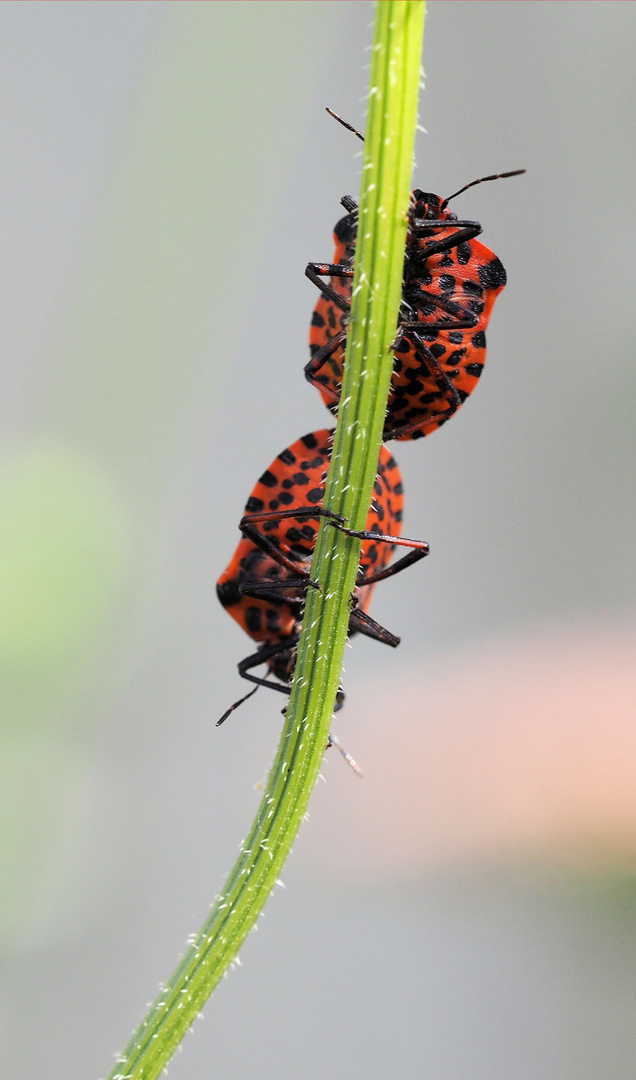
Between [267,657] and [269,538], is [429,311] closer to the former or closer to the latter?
[269,538]

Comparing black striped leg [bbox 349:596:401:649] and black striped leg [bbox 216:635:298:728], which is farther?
black striped leg [bbox 216:635:298:728]

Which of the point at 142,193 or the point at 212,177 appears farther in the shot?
the point at 212,177

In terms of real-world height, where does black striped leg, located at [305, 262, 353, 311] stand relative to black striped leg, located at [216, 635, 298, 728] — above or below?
above

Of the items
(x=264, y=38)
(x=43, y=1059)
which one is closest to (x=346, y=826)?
(x=43, y=1059)

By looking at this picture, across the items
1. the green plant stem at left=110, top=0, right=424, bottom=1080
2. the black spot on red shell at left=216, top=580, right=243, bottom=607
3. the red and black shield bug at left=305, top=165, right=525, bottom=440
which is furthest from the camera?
the black spot on red shell at left=216, top=580, right=243, bottom=607

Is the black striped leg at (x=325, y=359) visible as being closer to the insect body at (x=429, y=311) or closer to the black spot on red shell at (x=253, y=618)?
the insect body at (x=429, y=311)

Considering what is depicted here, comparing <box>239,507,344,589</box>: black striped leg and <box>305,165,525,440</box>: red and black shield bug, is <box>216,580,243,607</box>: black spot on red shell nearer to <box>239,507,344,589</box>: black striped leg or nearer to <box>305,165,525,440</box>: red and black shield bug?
<box>239,507,344,589</box>: black striped leg

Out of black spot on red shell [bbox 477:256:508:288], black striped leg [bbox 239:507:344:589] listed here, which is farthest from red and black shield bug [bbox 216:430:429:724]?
black spot on red shell [bbox 477:256:508:288]

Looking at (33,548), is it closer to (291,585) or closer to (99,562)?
(99,562)
